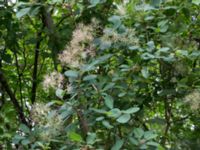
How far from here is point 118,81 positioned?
1465mm

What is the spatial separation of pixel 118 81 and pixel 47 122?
0.28 m

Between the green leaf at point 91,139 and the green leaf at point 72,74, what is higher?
the green leaf at point 72,74

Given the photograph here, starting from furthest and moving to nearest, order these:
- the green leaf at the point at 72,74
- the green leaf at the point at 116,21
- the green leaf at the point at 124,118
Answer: the green leaf at the point at 116,21 → the green leaf at the point at 72,74 → the green leaf at the point at 124,118

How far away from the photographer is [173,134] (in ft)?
5.99

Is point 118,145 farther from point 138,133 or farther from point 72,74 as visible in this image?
point 72,74

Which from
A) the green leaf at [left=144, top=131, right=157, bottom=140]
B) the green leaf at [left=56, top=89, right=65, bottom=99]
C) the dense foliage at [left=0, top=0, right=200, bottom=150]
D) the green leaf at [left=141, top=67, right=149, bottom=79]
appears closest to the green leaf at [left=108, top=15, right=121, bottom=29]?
the dense foliage at [left=0, top=0, right=200, bottom=150]

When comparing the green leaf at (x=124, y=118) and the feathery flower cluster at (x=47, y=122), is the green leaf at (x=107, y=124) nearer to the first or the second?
the green leaf at (x=124, y=118)

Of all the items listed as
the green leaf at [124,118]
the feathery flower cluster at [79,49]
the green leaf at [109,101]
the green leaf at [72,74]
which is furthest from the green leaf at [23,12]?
the green leaf at [124,118]

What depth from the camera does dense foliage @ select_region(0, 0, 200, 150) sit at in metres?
1.40

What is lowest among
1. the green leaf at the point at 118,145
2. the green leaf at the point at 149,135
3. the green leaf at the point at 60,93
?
the green leaf at the point at 118,145

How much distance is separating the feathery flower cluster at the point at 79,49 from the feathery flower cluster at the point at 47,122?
0.17m

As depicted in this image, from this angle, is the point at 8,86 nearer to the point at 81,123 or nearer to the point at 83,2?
the point at 83,2

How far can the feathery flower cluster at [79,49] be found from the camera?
4.59 ft

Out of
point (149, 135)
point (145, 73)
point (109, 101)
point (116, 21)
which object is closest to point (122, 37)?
point (116, 21)
